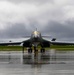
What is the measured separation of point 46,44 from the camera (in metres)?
45.1

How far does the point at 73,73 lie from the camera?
13.4 meters

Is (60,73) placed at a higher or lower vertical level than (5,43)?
lower

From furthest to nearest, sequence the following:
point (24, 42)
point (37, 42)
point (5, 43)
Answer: point (5, 43) → point (24, 42) → point (37, 42)

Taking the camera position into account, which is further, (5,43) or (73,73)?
(5,43)

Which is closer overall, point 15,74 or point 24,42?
point 15,74

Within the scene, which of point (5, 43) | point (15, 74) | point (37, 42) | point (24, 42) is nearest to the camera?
point (15, 74)

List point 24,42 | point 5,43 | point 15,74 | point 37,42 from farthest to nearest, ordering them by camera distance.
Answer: point 5,43
point 24,42
point 37,42
point 15,74

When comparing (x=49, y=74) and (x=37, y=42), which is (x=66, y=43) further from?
(x=49, y=74)

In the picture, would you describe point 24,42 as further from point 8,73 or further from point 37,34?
point 8,73

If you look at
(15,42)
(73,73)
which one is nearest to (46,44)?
(15,42)

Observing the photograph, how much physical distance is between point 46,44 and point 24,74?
105 feet

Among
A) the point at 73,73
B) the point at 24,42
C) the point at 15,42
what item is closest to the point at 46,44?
the point at 24,42

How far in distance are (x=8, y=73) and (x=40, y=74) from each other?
1.52m

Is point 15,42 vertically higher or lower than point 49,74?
higher
